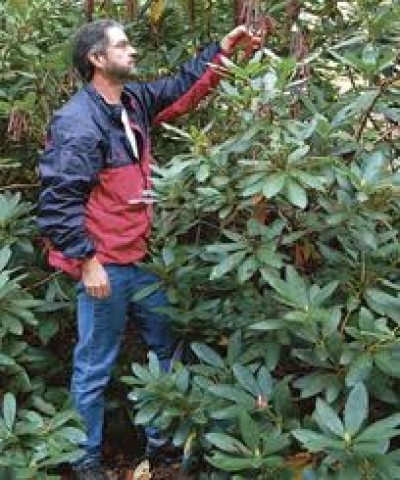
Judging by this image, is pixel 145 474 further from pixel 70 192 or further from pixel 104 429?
pixel 70 192

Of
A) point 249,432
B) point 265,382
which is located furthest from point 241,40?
point 249,432

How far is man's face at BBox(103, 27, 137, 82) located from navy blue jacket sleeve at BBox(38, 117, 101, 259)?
24 cm

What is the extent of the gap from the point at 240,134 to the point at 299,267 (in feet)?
1.47

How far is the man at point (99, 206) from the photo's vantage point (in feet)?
9.18

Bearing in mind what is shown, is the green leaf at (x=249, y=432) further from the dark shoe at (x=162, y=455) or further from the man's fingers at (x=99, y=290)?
the dark shoe at (x=162, y=455)

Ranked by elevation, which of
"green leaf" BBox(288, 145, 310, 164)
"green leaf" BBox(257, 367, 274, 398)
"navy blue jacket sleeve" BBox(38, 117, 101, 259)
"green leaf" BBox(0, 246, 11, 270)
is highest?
"green leaf" BBox(288, 145, 310, 164)

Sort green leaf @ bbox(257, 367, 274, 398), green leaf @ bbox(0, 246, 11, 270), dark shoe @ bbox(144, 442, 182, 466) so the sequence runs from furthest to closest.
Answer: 1. dark shoe @ bbox(144, 442, 182, 466)
2. green leaf @ bbox(0, 246, 11, 270)
3. green leaf @ bbox(257, 367, 274, 398)

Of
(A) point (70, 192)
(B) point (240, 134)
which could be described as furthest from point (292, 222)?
(A) point (70, 192)

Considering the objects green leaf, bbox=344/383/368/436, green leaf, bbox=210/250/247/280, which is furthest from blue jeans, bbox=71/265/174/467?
green leaf, bbox=344/383/368/436

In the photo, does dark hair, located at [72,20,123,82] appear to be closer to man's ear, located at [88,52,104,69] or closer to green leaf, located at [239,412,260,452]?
man's ear, located at [88,52,104,69]

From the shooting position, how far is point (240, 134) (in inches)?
103

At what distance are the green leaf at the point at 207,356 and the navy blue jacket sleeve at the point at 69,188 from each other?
0.43 m

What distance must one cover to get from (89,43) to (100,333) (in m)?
0.93

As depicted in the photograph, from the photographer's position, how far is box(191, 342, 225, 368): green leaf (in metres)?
2.76
